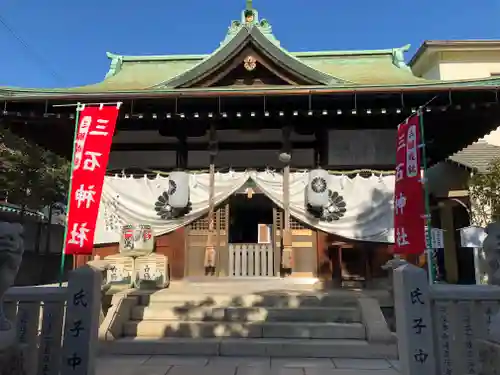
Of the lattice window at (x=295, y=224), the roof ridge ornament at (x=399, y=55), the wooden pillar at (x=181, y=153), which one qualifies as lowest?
the lattice window at (x=295, y=224)

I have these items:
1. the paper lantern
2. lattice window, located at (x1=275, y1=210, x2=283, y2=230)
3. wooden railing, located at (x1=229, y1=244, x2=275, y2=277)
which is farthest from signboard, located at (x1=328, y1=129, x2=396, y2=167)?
the paper lantern

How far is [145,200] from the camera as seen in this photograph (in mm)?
10031

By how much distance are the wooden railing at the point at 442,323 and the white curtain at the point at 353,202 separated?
5.29 meters

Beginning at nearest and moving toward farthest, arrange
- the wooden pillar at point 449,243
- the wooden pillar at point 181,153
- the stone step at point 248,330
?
1. the stone step at point 248,330
2. the wooden pillar at point 181,153
3. the wooden pillar at point 449,243

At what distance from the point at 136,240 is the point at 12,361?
17.3 ft

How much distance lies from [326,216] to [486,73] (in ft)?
51.9

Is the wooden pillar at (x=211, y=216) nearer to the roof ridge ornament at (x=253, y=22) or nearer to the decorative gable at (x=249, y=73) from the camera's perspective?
the decorative gable at (x=249, y=73)

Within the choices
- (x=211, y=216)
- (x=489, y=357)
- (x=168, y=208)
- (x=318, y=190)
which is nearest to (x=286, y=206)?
(x=318, y=190)

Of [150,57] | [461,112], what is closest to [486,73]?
[461,112]

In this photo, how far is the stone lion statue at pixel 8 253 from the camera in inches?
133

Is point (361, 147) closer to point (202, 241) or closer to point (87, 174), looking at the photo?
point (202, 241)

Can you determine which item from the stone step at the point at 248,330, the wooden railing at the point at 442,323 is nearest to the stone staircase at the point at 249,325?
the stone step at the point at 248,330

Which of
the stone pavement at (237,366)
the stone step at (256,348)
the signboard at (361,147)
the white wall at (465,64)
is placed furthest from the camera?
the white wall at (465,64)

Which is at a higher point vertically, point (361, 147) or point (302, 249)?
point (361, 147)
